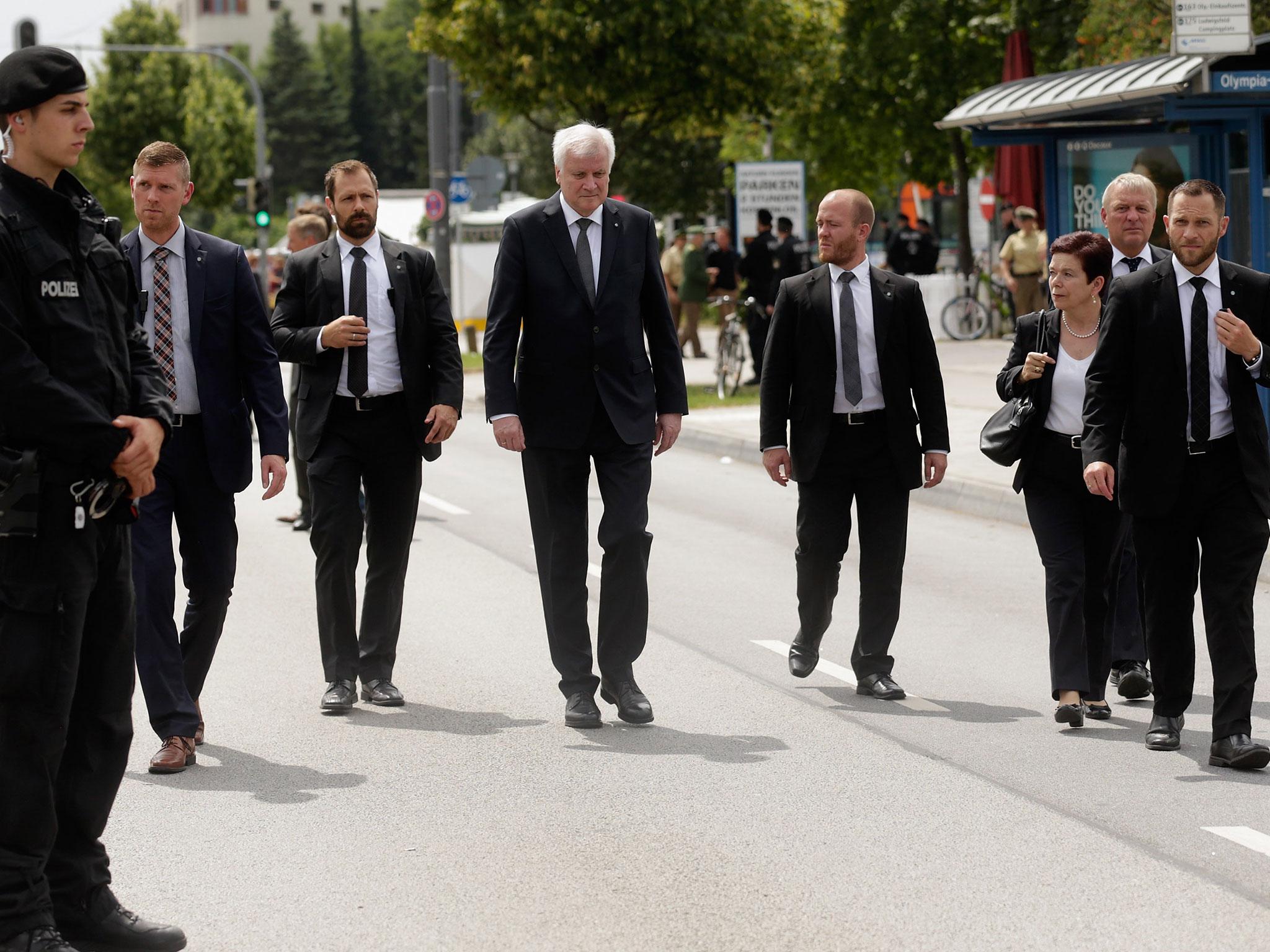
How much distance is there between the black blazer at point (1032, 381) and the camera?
6.86 metres

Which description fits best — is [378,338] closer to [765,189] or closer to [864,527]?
[864,527]

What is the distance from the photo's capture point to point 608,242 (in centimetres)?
680

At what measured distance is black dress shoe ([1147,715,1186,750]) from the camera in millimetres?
6316

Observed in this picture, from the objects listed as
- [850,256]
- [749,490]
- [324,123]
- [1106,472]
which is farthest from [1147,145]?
[324,123]

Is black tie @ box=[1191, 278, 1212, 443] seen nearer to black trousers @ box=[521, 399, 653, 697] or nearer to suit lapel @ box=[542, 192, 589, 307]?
black trousers @ box=[521, 399, 653, 697]

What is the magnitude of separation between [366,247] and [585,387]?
108 centimetres

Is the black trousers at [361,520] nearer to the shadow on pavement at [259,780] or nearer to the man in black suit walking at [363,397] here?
the man in black suit walking at [363,397]

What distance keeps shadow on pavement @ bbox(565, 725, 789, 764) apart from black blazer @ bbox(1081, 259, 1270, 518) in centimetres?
146

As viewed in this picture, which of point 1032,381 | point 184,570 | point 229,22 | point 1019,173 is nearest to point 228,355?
point 184,570

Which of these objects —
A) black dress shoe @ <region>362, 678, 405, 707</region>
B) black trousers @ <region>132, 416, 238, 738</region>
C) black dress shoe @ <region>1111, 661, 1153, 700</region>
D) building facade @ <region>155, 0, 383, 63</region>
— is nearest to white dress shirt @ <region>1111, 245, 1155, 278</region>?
black dress shoe @ <region>1111, 661, 1153, 700</region>

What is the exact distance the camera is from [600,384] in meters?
6.79

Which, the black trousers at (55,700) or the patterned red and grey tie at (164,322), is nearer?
the black trousers at (55,700)

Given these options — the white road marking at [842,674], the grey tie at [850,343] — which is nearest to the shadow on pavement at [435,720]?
the white road marking at [842,674]

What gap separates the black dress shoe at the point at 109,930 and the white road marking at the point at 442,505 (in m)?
8.86
